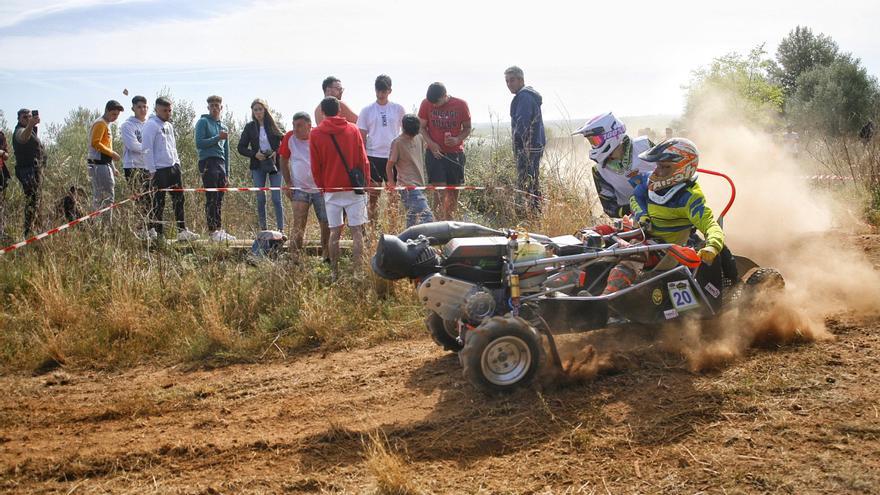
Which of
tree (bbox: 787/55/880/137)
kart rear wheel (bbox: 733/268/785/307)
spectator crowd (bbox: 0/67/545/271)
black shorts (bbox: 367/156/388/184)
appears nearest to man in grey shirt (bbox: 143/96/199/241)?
spectator crowd (bbox: 0/67/545/271)

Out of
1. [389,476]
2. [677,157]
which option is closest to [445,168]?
[677,157]

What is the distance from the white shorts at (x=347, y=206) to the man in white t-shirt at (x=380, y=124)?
1604mm

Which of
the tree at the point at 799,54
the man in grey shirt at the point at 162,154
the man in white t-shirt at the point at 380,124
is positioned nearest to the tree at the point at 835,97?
the tree at the point at 799,54

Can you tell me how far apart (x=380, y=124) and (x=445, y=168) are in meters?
1.18

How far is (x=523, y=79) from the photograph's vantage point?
11266 millimetres

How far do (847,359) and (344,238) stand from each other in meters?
7.15

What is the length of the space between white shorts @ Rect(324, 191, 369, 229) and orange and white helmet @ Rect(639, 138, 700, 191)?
3.81 metres

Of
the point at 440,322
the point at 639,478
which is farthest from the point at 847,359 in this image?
the point at 440,322

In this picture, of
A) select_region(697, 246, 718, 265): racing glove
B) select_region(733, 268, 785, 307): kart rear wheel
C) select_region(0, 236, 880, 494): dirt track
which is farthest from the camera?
select_region(733, 268, 785, 307): kart rear wheel

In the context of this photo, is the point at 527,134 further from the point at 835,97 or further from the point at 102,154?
the point at 835,97

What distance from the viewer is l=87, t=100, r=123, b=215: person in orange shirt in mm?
A: 11039

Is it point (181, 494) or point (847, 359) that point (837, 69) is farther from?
point (181, 494)

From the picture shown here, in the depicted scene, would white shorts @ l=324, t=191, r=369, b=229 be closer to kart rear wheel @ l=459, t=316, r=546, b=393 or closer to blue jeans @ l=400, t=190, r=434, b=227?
blue jeans @ l=400, t=190, r=434, b=227

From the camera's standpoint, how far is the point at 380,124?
36.6ft
